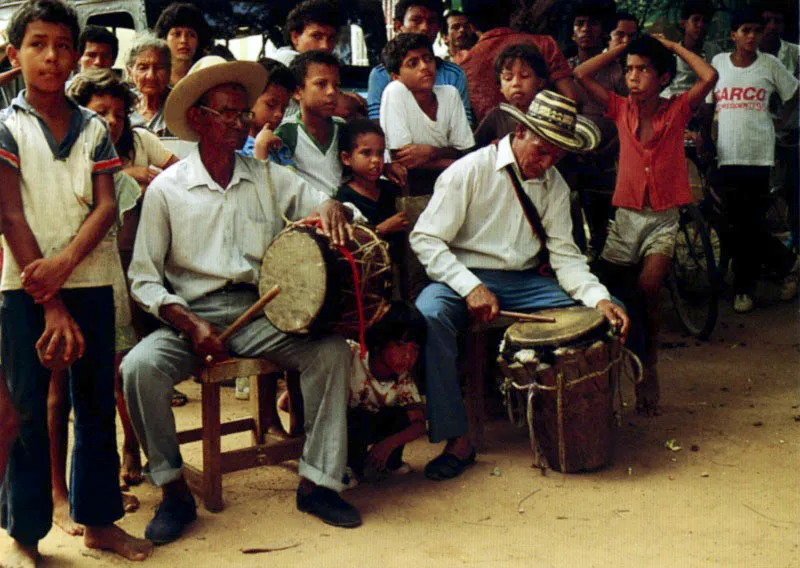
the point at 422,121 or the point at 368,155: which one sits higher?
the point at 422,121

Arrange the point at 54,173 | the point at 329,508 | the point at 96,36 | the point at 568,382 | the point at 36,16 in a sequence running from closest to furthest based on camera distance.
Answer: the point at 36,16, the point at 54,173, the point at 329,508, the point at 568,382, the point at 96,36

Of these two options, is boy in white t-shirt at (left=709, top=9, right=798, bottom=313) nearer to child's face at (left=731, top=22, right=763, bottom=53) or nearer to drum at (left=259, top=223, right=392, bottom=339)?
child's face at (left=731, top=22, right=763, bottom=53)

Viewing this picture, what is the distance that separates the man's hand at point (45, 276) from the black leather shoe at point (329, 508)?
131 cm

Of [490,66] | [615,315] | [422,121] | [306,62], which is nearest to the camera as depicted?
[615,315]

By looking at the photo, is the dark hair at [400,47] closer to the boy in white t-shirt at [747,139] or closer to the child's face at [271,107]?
the child's face at [271,107]

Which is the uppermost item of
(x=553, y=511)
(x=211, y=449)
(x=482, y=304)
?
(x=482, y=304)

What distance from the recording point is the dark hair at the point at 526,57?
568 cm

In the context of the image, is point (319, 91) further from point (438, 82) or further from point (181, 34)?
point (181, 34)

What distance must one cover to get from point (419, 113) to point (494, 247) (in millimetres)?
940

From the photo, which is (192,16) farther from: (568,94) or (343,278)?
(343,278)

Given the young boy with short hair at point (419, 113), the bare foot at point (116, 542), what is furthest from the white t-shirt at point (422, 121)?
the bare foot at point (116, 542)

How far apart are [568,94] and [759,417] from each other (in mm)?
2136

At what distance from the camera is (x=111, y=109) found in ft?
14.5

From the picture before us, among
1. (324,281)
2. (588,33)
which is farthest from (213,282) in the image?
(588,33)
